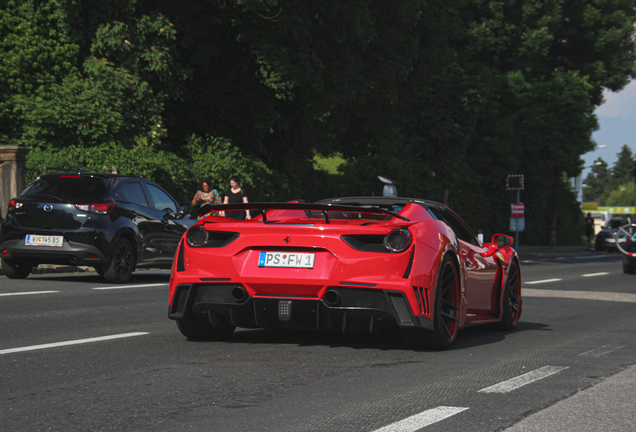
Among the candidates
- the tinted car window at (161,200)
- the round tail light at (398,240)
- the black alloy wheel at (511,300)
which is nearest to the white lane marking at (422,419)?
the round tail light at (398,240)

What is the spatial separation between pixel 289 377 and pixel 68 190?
844cm

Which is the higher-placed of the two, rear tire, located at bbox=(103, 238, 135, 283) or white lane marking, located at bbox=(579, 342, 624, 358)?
rear tire, located at bbox=(103, 238, 135, 283)

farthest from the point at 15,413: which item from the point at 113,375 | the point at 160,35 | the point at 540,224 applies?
the point at 540,224

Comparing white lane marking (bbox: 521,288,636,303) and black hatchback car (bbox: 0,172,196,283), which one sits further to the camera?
white lane marking (bbox: 521,288,636,303)

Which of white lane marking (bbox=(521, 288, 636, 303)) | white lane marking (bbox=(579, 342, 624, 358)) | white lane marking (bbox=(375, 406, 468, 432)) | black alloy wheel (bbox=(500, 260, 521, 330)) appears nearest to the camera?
white lane marking (bbox=(375, 406, 468, 432))

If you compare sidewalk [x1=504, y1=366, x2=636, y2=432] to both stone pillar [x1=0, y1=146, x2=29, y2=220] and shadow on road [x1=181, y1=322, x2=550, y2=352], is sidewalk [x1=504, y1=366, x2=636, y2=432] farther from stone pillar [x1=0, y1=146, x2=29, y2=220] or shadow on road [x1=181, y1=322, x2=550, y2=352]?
stone pillar [x1=0, y1=146, x2=29, y2=220]

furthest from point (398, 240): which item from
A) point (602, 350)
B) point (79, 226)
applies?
point (79, 226)

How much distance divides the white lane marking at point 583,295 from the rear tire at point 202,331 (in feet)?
25.1

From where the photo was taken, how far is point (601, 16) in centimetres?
4672

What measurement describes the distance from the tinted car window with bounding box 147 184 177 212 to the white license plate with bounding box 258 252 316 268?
8305mm

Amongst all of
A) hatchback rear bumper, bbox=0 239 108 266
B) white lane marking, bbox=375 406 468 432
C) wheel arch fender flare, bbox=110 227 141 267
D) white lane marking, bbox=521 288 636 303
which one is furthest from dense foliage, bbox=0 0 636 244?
white lane marking, bbox=375 406 468 432

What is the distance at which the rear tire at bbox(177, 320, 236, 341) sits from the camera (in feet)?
23.2

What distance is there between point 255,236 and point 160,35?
19.2 m

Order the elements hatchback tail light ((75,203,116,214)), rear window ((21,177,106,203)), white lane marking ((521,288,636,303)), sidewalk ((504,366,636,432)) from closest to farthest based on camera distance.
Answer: sidewalk ((504,366,636,432)), hatchback tail light ((75,203,116,214)), rear window ((21,177,106,203)), white lane marking ((521,288,636,303))
